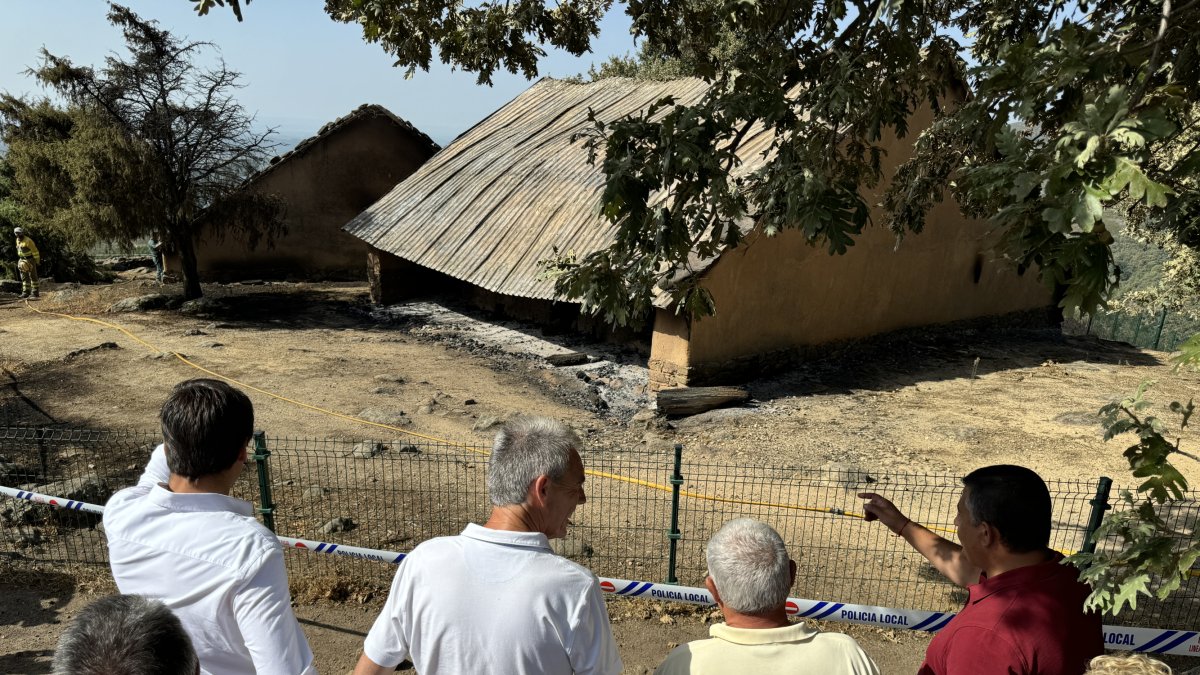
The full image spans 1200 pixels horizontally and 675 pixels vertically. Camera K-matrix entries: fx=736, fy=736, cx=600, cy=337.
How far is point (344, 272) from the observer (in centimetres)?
2220

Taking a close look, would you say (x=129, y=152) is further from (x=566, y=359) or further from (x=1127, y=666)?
(x=1127, y=666)

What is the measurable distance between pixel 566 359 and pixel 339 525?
24.4 ft

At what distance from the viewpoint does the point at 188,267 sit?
56.3ft

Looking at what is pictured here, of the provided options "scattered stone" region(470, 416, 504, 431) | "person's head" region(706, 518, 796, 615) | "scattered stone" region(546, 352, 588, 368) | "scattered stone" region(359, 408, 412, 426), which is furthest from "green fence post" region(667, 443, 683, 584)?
"scattered stone" region(546, 352, 588, 368)

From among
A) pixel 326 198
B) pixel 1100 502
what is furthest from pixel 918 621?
pixel 326 198

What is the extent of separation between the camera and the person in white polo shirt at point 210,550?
2.23 m

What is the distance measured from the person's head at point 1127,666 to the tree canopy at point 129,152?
17683 mm

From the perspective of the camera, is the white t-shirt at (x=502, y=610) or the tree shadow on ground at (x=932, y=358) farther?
Answer: the tree shadow on ground at (x=932, y=358)

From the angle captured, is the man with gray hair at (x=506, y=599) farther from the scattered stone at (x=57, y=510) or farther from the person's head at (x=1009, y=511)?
the scattered stone at (x=57, y=510)

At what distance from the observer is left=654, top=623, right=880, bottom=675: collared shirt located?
7.07ft

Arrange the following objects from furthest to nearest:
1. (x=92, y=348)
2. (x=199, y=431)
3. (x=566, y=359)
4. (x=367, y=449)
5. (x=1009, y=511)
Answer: (x=566, y=359), (x=92, y=348), (x=367, y=449), (x=1009, y=511), (x=199, y=431)

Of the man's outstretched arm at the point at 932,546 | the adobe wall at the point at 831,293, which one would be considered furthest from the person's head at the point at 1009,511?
the adobe wall at the point at 831,293

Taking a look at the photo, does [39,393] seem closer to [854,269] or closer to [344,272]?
[344,272]

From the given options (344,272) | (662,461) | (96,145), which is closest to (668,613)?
(662,461)
